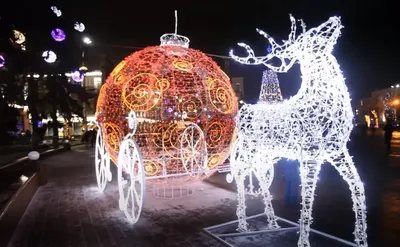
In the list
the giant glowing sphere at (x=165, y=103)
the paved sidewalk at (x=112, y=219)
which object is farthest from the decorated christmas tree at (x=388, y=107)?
the paved sidewalk at (x=112, y=219)

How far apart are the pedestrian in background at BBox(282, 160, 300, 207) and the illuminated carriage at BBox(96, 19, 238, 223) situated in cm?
134

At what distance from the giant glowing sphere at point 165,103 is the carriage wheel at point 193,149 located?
0.52 feet

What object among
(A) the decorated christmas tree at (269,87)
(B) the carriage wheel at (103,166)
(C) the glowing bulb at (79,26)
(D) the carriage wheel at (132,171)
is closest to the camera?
Result: (D) the carriage wheel at (132,171)

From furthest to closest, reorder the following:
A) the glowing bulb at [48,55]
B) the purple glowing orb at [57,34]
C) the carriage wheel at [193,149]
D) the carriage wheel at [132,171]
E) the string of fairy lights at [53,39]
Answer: the glowing bulb at [48,55] → the purple glowing orb at [57,34] → the string of fairy lights at [53,39] → the carriage wheel at [193,149] → the carriage wheel at [132,171]

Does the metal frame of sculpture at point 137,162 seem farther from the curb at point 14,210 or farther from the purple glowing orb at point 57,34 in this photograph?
the purple glowing orb at point 57,34

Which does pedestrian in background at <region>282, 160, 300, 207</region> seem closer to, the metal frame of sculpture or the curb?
the metal frame of sculpture

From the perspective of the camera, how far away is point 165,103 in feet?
23.1

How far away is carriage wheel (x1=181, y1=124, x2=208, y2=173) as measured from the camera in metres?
7.40

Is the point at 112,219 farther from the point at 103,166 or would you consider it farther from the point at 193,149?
the point at 103,166

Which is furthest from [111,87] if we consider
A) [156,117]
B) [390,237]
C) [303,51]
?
[390,237]

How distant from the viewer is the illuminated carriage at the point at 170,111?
710cm

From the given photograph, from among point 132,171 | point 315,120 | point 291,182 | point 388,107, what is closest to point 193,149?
point 132,171

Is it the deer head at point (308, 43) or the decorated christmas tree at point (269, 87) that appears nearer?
the deer head at point (308, 43)

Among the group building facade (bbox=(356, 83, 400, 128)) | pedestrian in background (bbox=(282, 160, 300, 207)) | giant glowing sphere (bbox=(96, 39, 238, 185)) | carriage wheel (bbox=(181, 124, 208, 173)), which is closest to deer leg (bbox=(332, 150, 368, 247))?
pedestrian in background (bbox=(282, 160, 300, 207))
